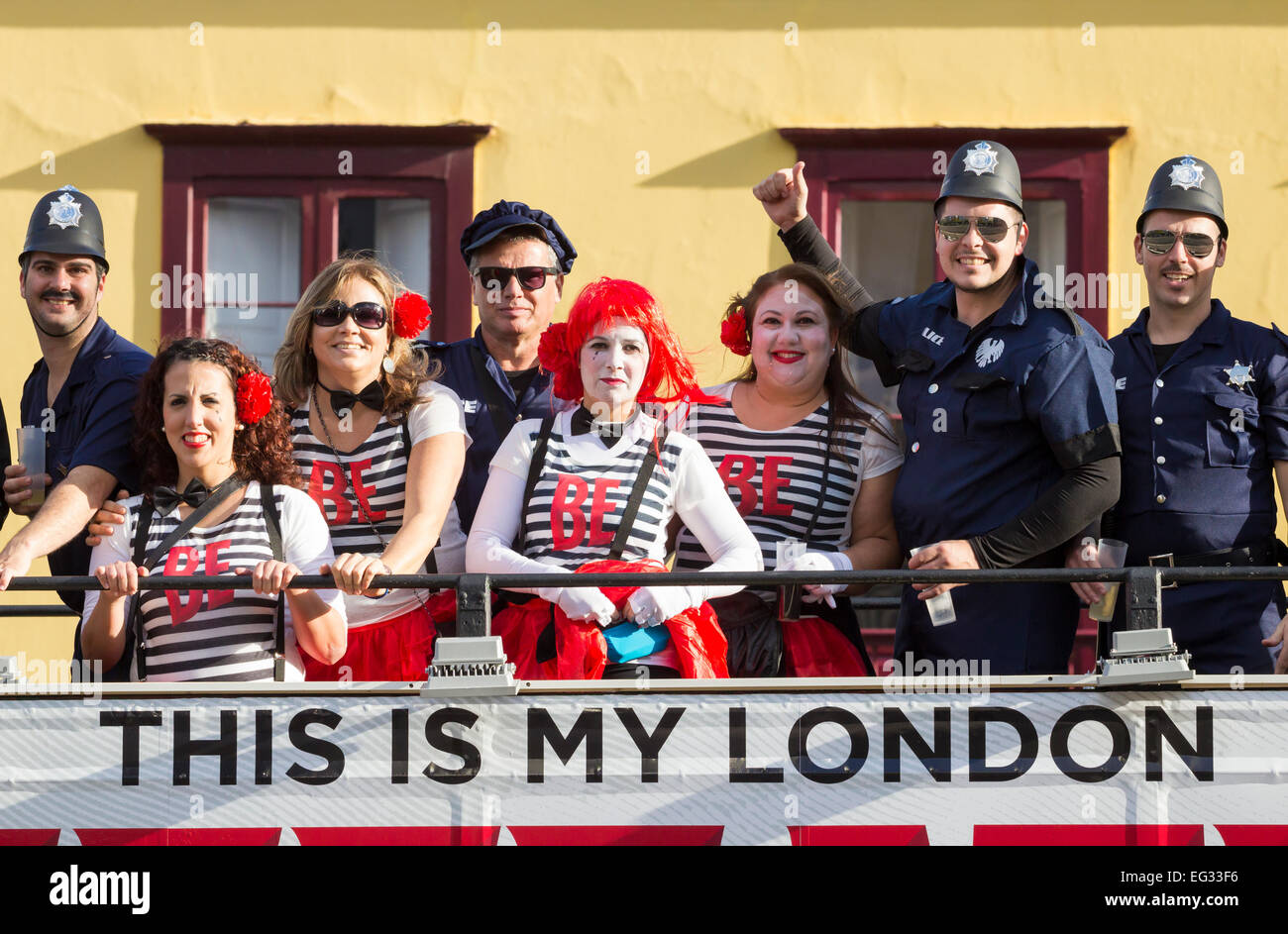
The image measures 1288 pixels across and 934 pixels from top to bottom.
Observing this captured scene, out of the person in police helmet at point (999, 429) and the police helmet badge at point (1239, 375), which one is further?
the police helmet badge at point (1239, 375)

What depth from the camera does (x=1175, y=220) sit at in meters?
4.66

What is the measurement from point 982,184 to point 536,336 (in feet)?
4.99

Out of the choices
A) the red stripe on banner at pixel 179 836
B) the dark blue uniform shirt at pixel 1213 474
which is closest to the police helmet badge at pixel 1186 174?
the dark blue uniform shirt at pixel 1213 474

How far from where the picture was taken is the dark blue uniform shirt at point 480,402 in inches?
197

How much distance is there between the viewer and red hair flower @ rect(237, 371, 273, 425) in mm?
4477

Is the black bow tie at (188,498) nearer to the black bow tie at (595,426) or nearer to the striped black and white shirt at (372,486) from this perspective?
the striped black and white shirt at (372,486)

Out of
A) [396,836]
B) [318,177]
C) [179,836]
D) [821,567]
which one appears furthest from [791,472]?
[318,177]

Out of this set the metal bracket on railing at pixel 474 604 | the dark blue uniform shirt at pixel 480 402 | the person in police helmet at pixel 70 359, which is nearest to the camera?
the metal bracket on railing at pixel 474 604

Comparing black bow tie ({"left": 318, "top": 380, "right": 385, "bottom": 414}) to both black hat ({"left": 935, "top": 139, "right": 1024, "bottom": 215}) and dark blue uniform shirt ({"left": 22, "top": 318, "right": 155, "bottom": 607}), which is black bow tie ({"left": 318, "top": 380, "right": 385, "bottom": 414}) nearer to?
dark blue uniform shirt ({"left": 22, "top": 318, "right": 155, "bottom": 607})

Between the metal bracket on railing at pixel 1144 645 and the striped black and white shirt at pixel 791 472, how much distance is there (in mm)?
911

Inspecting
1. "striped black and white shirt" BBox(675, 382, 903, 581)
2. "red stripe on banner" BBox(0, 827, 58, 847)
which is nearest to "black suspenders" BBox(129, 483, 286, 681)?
"red stripe on banner" BBox(0, 827, 58, 847)

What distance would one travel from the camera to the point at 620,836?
4199 mm
